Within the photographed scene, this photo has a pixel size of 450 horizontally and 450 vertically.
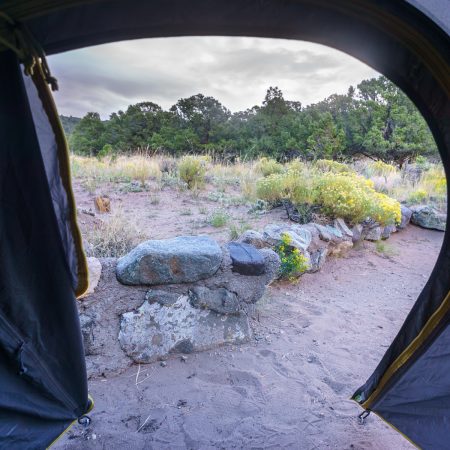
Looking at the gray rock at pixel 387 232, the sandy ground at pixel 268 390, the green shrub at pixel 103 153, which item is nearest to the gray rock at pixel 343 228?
the gray rock at pixel 387 232

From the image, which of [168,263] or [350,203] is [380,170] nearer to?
[350,203]

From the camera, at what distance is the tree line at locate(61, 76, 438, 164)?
15.3 metres

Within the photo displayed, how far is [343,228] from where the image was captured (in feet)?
18.1

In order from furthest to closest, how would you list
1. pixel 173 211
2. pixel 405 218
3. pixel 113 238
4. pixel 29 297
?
pixel 405 218, pixel 173 211, pixel 113 238, pixel 29 297

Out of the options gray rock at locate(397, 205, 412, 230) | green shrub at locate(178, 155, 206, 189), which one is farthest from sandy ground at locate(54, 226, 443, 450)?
green shrub at locate(178, 155, 206, 189)

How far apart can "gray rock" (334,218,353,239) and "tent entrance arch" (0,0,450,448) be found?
366cm

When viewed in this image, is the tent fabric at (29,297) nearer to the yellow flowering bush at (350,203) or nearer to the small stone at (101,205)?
the small stone at (101,205)

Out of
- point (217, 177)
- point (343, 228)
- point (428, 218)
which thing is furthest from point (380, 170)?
point (343, 228)

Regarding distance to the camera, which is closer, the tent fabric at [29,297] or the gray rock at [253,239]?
the tent fabric at [29,297]

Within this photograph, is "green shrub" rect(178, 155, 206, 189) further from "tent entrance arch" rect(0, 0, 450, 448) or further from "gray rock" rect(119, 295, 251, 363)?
"tent entrance arch" rect(0, 0, 450, 448)

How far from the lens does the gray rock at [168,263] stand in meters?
2.88

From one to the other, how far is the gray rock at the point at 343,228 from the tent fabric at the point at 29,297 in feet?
14.7

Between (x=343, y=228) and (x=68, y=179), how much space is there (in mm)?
4815

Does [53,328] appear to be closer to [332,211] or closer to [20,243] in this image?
[20,243]
